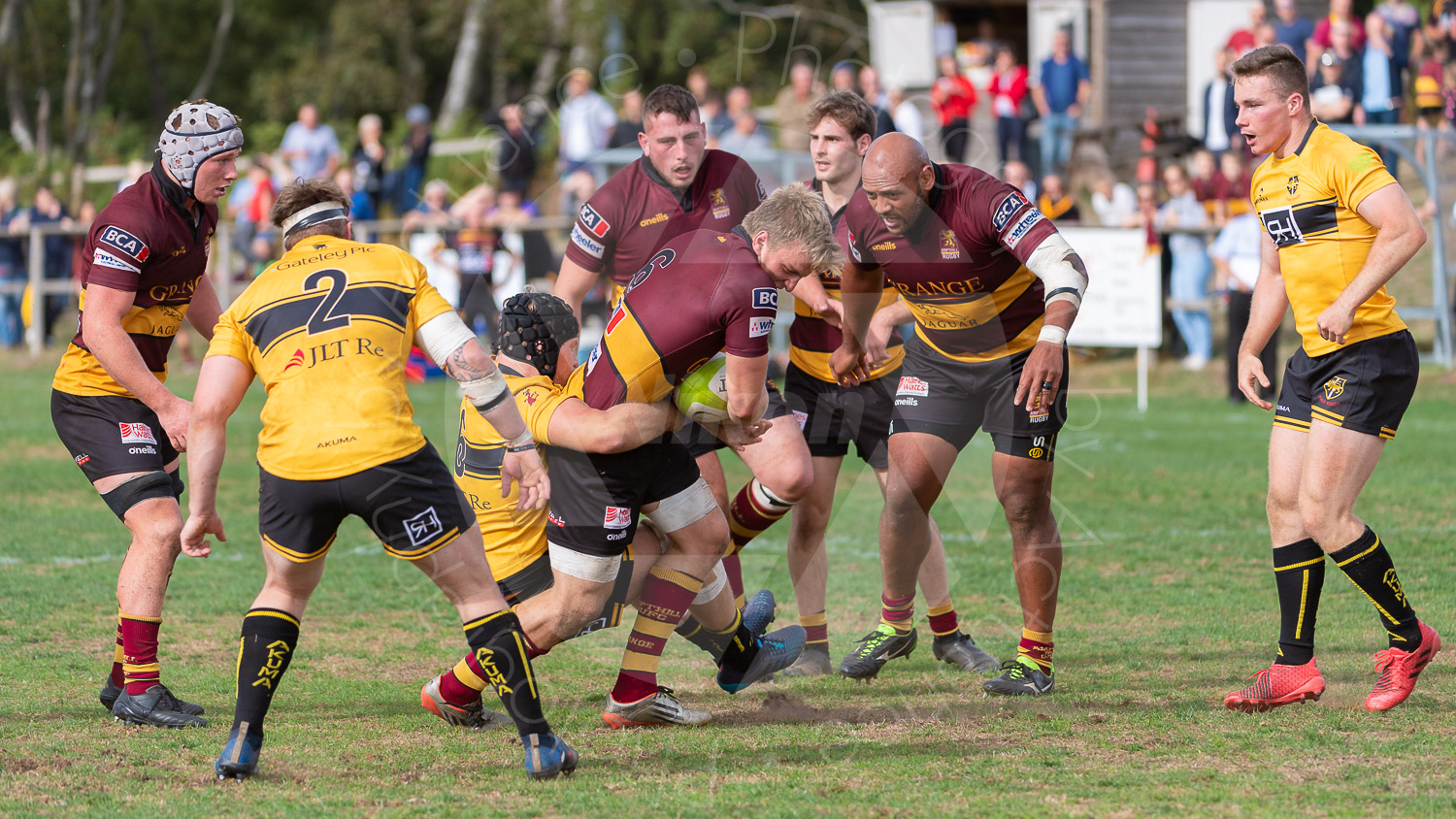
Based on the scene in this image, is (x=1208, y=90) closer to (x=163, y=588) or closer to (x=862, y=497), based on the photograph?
(x=862, y=497)

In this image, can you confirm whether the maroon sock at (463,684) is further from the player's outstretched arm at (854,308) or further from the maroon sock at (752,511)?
the player's outstretched arm at (854,308)

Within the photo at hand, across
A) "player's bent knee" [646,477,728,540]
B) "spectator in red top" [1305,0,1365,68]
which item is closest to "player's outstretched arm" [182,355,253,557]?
"player's bent knee" [646,477,728,540]

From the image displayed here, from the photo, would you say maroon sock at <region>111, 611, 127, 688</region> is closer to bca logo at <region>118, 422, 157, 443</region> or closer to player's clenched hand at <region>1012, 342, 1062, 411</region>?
bca logo at <region>118, 422, 157, 443</region>

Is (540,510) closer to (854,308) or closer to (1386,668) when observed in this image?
(854,308)

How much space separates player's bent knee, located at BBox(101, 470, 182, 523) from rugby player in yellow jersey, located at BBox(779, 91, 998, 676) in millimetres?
2656

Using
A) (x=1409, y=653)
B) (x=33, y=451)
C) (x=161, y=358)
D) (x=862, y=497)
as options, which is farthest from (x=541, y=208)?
(x=1409, y=653)

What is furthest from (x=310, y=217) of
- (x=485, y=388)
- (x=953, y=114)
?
(x=953, y=114)

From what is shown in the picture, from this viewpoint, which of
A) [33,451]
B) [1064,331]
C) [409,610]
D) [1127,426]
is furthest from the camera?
[1127,426]

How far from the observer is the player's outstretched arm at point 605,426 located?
488cm

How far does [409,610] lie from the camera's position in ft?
23.9

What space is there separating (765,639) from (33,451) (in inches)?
373

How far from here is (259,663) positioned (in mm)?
4387

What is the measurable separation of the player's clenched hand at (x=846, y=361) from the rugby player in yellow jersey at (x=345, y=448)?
201 cm

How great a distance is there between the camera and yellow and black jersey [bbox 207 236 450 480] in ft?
14.1
